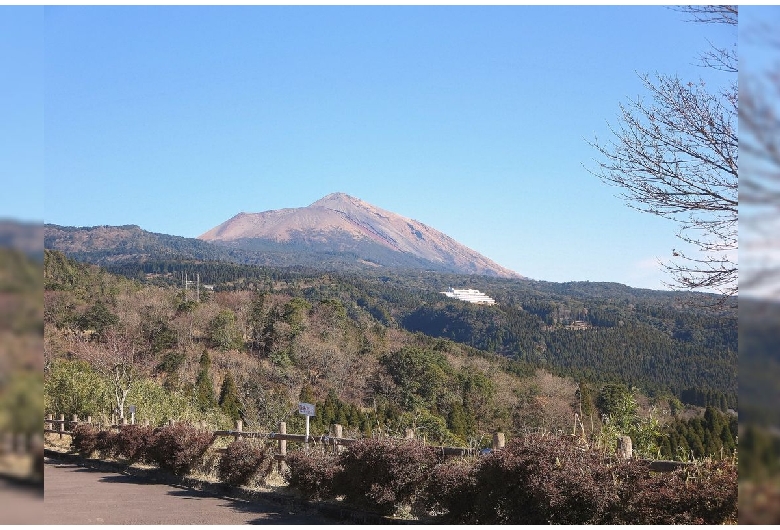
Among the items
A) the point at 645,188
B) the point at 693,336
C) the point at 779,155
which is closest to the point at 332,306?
the point at 693,336

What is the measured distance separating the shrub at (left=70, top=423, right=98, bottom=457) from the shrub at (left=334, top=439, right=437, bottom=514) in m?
9.80

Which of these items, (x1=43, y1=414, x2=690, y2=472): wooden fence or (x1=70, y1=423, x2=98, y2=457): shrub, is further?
(x1=70, y1=423, x2=98, y2=457): shrub

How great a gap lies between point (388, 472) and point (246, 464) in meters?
3.14

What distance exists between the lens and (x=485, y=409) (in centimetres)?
3894

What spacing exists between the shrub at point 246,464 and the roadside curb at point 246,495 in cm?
16

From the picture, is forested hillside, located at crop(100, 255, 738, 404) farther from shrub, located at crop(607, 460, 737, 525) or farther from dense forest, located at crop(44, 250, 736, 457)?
shrub, located at crop(607, 460, 737, 525)

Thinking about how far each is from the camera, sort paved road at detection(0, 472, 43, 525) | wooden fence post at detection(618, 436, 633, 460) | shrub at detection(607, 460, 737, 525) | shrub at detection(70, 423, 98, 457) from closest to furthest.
Answer: paved road at detection(0, 472, 43, 525) < shrub at detection(607, 460, 737, 525) < wooden fence post at detection(618, 436, 633, 460) < shrub at detection(70, 423, 98, 457)

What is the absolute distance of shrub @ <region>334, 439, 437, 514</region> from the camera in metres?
7.32

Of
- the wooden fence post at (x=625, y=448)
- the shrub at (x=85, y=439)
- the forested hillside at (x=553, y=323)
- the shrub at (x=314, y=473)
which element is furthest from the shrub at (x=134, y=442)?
the forested hillside at (x=553, y=323)

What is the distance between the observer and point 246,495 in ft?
31.1

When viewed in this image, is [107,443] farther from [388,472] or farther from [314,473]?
[388,472]

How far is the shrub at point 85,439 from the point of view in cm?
1555

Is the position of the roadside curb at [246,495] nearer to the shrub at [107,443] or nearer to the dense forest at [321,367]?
the shrub at [107,443]

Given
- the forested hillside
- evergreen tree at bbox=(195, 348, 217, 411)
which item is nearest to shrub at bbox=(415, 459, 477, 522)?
evergreen tree at bbox=(195, 348, 217, 411)
